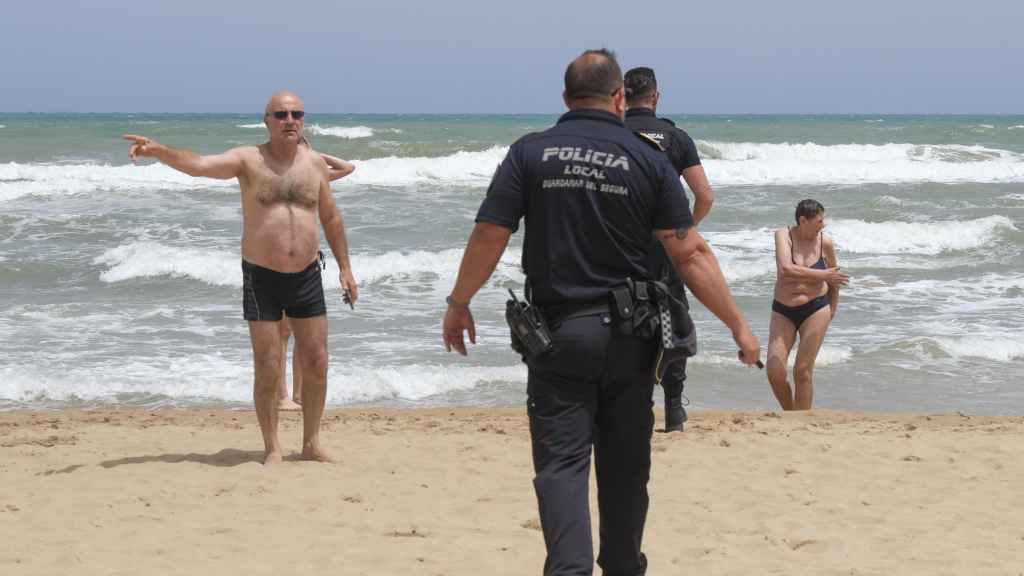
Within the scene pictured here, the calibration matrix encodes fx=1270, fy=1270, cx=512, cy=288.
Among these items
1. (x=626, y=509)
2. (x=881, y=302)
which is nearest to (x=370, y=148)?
(x=881, y=302)

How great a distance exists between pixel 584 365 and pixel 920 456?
3.86m

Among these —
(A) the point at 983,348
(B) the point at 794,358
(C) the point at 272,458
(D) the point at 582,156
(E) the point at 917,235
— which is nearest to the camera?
(D) the point at 582,156

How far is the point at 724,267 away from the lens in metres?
16.3

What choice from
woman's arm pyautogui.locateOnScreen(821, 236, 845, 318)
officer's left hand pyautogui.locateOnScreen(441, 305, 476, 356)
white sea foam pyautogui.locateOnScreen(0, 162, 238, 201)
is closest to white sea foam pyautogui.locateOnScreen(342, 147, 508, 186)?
white sea foam pyautogui.locateOnScreen(0, 162, 238, 201)

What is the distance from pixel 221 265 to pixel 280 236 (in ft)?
32.4

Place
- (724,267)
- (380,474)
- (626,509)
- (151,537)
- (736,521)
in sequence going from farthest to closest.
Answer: (724,267)
(380,474)
(736,521)
(151,537)
(626,509)

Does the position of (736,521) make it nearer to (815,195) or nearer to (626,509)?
(626,509)

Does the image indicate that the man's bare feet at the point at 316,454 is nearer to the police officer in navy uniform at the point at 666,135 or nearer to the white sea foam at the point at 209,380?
the police officer in navy uniform at the point at 666,135

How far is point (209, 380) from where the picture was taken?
995 cm

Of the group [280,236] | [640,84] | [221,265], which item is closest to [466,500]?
[280,236]

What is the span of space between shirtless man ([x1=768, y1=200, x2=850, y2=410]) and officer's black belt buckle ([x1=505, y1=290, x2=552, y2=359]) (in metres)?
4.66

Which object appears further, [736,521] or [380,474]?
[380,474]

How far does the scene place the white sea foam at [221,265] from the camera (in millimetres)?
15383

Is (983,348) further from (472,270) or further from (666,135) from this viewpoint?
(472,270)
